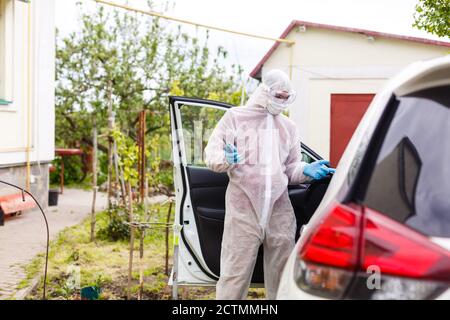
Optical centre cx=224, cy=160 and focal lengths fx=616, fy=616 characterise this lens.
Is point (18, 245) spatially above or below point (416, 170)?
below

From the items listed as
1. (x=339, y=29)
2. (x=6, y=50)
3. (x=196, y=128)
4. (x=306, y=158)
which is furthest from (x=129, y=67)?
(x=306, y=158)

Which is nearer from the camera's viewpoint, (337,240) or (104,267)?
(337,240)

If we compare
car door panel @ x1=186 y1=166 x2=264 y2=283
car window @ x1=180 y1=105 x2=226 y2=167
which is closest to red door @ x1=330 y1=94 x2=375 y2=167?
car window @ x1=180 y1=105 x2=226 y2=167

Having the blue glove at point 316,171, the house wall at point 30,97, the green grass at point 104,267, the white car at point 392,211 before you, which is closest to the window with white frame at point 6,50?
the house wall at point 30,97

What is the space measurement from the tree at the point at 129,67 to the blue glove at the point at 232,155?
9607 mm

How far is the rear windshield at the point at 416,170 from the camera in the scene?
1.56m

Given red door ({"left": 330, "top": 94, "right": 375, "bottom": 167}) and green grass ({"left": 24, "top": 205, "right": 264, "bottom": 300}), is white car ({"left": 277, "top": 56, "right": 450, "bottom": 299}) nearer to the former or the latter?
green grass ({"left": 24, "top": 205, "right": 264, "bottom": 300})

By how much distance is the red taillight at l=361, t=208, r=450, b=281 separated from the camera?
146 centimetres

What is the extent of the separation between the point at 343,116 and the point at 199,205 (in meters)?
6.05

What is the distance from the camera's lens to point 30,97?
871cm

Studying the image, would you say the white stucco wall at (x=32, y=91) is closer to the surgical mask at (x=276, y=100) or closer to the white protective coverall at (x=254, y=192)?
the white protective coverall at (x=254, y=192)

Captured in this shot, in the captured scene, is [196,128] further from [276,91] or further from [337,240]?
[337,240]

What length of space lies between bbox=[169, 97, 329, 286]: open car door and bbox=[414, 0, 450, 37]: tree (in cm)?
401
